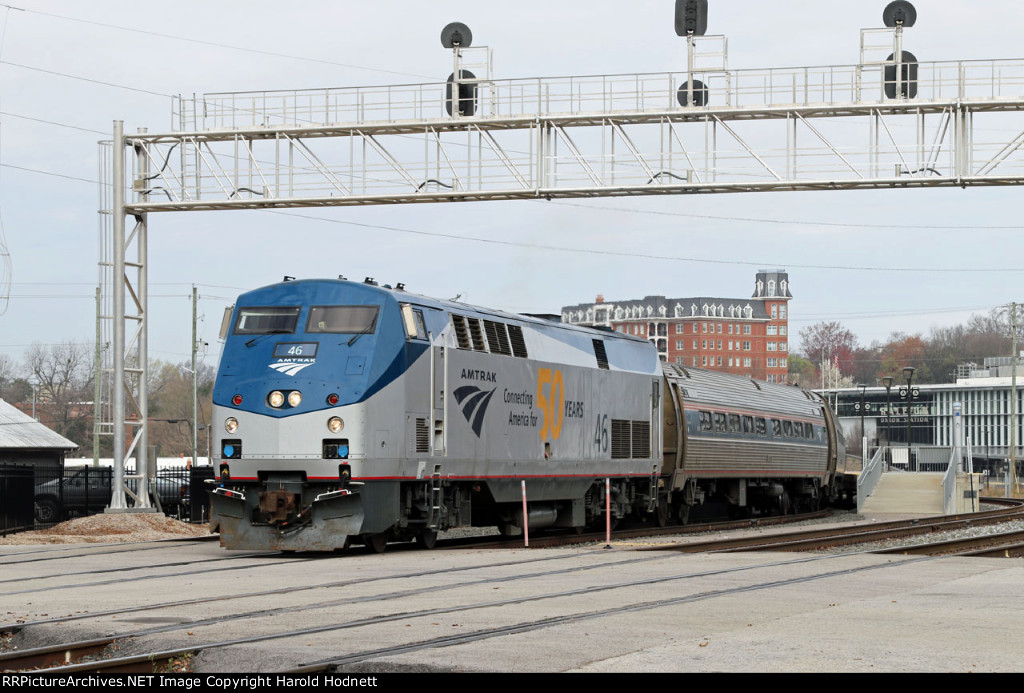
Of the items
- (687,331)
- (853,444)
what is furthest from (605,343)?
(687,331)

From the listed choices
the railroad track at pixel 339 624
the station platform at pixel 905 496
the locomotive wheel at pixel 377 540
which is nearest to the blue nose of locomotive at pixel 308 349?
the locomotive wheel at pixel 377 540

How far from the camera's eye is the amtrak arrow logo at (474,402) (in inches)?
860

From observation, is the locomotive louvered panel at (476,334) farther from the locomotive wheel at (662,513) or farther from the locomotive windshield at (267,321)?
the locomotive wheel at (662,513)

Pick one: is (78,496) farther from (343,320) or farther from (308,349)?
(343,320)

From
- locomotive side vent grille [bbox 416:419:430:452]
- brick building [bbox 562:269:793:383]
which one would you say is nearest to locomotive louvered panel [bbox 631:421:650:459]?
locomotive side vent grille [bbox 416:419:430:452]

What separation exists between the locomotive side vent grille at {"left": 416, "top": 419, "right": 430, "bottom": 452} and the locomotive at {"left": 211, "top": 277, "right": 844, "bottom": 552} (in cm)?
4

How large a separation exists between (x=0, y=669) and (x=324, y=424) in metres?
9.93

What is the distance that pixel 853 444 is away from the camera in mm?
133625

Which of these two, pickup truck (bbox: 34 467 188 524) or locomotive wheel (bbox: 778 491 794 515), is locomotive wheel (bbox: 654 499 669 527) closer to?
locomotive wheel (bbox: 778 491 794 515)

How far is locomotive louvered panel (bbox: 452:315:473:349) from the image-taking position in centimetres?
2184

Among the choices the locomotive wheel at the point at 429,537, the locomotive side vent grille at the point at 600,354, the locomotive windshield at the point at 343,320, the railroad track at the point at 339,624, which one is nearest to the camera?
the railroad track at the point at 339,624

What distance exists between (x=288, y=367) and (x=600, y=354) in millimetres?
9187

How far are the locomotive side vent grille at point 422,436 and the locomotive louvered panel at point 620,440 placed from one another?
7.31 m

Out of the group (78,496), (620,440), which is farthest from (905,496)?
(78,496)
